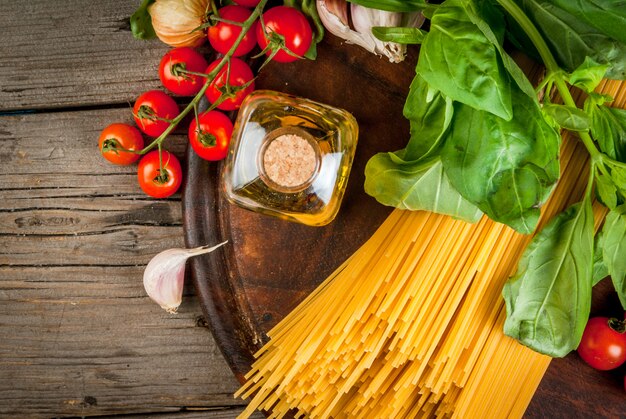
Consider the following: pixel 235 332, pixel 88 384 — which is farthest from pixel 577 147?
pixel 88 384

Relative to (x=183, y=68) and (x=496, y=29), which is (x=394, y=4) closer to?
(x=496, y=29)

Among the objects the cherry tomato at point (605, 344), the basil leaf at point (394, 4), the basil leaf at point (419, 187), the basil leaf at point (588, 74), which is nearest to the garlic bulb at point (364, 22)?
the basil leaf at point (394, 4)

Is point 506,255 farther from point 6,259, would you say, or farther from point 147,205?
point 6,259

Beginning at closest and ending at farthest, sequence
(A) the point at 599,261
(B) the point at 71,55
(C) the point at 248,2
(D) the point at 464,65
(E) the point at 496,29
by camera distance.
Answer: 1. (D) the point at 464,65
2. (E) the point at 496,29
3. (A) the point at 599,261
4. (C) the point at 248,2
5. (B) the point at 71,55

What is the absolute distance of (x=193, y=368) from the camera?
130 centimetres

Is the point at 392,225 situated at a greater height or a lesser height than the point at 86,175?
greater

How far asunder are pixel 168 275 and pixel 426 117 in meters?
0.56

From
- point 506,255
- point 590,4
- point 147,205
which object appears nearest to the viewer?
point 590,4

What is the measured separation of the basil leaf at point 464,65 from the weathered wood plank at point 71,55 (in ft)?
2.05

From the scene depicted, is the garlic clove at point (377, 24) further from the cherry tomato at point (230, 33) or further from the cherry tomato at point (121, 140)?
the cherry tomato at point (121, 140)

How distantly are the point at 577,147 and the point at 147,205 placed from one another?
800mm

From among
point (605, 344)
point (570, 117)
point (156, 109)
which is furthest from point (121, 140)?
point (605, 344)

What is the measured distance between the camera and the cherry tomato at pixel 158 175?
1166 mm

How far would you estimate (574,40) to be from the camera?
0.89 m
